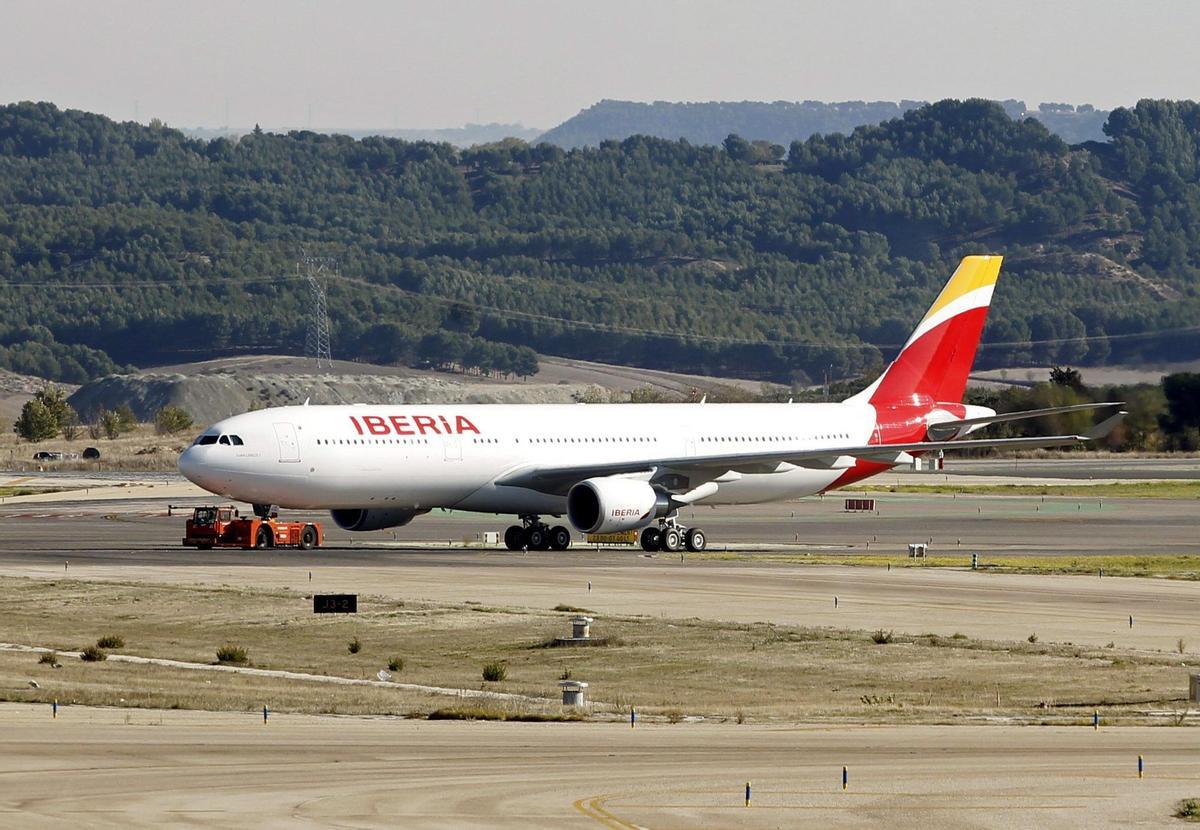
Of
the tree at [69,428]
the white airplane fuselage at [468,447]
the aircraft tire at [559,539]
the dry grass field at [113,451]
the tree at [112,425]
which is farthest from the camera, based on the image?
the tree at [69,428]

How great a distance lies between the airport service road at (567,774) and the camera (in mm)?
19125

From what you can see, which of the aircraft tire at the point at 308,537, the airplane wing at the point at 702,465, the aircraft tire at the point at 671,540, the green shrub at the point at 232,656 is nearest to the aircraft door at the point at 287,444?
the airplane wing at the point at 702,465

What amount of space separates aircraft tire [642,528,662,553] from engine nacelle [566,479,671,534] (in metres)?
1.17

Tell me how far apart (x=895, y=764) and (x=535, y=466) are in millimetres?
37968

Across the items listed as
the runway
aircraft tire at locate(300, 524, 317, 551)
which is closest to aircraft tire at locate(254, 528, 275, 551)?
aircraft tire at locate(300, 524, 317, 551)

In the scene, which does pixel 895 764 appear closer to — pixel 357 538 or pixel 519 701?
pixel 519 701

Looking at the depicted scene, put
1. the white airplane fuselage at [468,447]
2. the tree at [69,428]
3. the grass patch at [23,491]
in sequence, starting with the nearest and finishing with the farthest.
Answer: the white airplane fuselage at [468,447] → the grass patch at [23,491] → the tree at [69,428]

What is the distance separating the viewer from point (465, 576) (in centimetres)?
4950

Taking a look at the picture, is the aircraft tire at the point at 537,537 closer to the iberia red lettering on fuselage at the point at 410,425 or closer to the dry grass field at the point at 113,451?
the iberia red lettering on fuselage at the point at 410,425

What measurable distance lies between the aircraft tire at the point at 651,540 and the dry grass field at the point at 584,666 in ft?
58.6

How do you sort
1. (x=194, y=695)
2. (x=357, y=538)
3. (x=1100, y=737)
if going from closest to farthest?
(x=1100, y=737), (x=194, y=695), (x=357, y=538)

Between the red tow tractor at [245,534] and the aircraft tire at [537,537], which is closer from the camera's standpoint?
the aircraft tire at [537,537]

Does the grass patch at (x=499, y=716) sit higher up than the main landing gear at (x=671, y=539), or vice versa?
the main landing gear at (x=671, y=539)

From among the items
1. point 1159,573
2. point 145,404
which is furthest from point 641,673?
point 145,404
